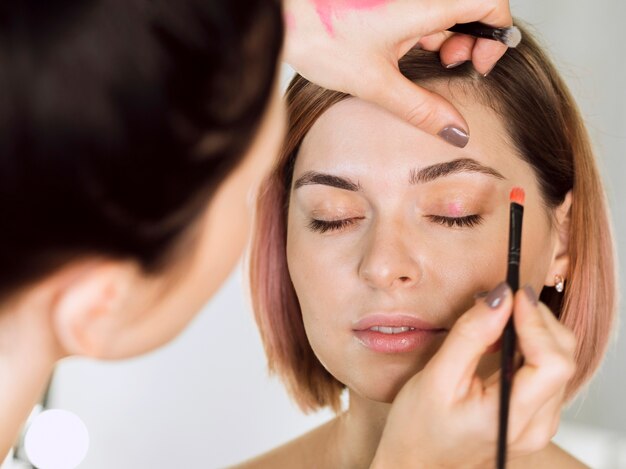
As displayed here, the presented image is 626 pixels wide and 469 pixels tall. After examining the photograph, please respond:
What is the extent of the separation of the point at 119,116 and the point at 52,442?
130 centimetres

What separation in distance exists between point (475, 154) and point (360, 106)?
205 mm

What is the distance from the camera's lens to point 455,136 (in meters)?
1.34

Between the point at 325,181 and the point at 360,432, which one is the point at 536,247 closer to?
the point at 325,181

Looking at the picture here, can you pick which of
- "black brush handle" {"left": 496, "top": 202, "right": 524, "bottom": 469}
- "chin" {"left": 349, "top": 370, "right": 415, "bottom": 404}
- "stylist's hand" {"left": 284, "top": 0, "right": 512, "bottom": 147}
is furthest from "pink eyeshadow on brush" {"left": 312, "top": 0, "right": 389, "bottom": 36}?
"chin" {"left": 349, "top": 370, "right": 415, "bottom": 404}

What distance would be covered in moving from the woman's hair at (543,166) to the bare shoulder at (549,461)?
19 centimetres

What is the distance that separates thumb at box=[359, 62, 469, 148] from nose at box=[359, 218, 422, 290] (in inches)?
6.4

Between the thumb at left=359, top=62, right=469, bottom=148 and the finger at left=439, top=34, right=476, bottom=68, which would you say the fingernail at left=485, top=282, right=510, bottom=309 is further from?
the finger at left=439, top=34, right=476, bottom=68

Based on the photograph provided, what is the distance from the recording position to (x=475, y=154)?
4.47 feet

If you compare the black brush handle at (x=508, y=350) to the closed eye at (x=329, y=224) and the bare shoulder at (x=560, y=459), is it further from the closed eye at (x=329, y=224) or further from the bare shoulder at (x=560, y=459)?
the bare shoulder at (x=560, y=459)

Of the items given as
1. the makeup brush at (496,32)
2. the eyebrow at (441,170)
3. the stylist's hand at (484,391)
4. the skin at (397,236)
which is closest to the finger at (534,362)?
the stylist's hand at (484,391)

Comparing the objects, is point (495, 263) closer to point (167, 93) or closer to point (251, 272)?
point (251, 272)

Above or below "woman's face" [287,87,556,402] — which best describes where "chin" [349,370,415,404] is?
below

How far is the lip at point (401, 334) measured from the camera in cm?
133

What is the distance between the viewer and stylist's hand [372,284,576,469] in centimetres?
103
